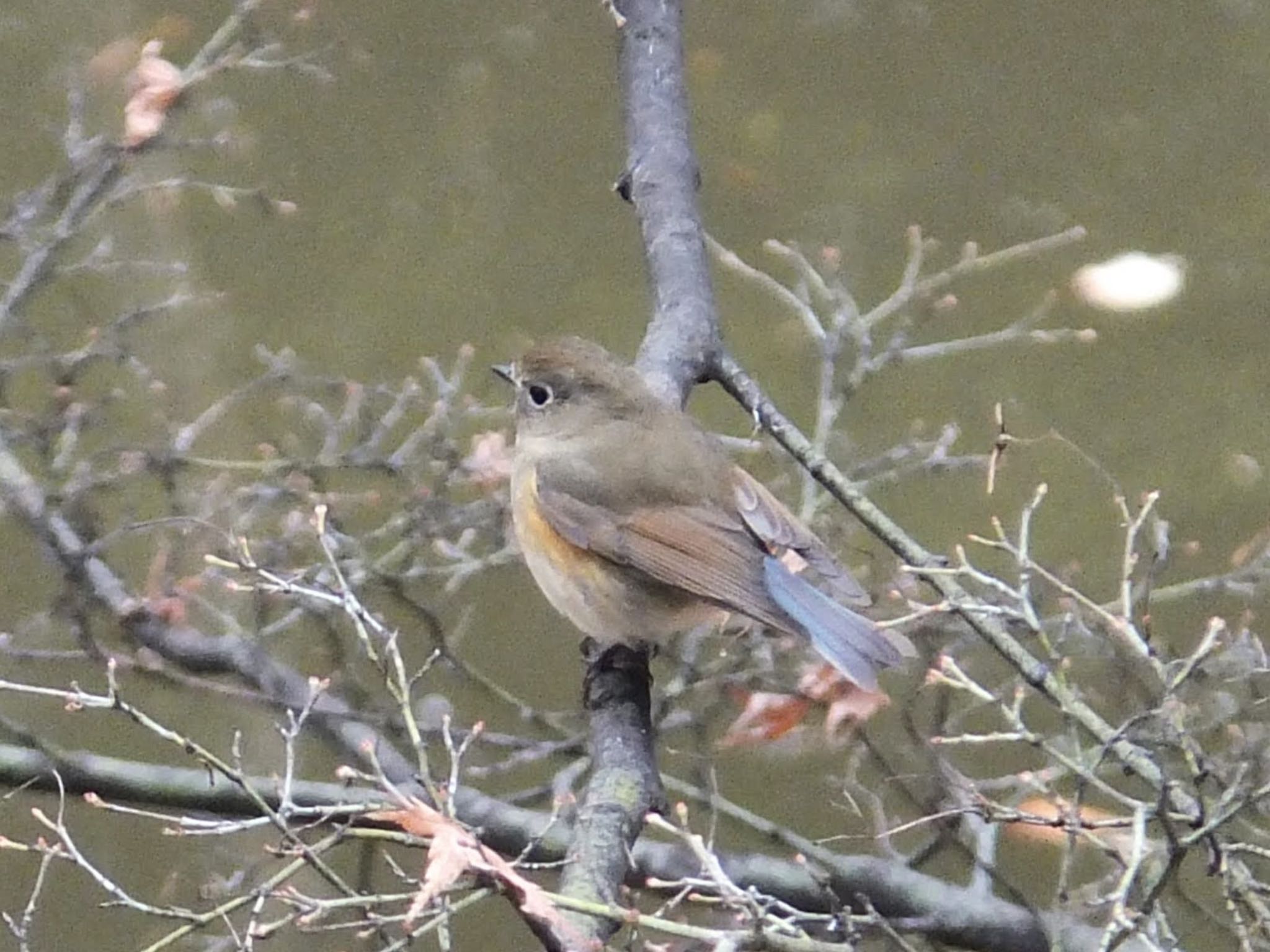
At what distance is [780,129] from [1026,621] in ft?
9.26

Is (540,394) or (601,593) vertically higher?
(540,394)

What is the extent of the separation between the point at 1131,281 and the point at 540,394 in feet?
7.39

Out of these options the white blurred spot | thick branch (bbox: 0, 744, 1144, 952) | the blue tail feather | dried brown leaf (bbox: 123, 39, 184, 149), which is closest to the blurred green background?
the white blurred spot

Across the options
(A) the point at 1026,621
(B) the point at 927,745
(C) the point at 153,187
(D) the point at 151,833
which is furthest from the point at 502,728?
(A) the point at 1026,621

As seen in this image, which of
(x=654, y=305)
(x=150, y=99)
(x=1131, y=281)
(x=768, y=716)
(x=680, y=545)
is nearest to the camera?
(x=680, y=545)

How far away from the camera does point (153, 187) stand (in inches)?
95.7

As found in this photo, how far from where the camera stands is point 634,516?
210 centimetres

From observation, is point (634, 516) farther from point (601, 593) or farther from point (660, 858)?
point (660, 858)

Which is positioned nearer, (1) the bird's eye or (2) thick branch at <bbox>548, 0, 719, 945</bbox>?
(2) thick branch at <bbox>548, 0, 719, 945</bbox>

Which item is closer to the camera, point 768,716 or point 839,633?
point 839,633

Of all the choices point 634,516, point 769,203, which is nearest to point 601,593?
point 634,516

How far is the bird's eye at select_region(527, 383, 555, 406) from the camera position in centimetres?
219

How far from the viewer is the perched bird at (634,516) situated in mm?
2020

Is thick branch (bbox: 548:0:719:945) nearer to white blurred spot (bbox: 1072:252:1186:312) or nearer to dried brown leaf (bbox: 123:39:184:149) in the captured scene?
dried brown leaf (bbox: 123:39:184:149)
